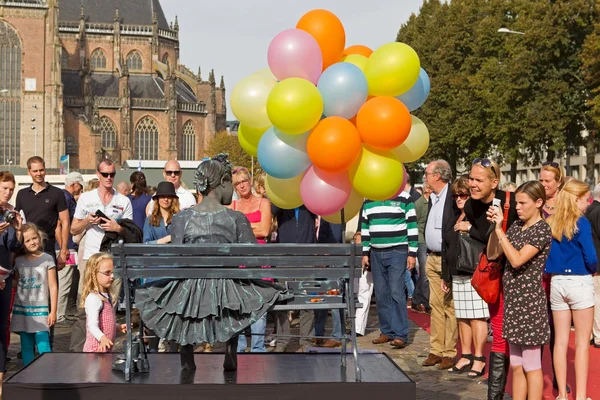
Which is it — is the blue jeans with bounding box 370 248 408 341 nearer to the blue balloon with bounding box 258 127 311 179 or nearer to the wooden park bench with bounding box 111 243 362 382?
the blue balloon with bounding box 258 127 311 179

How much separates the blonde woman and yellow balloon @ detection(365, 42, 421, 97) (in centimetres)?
160

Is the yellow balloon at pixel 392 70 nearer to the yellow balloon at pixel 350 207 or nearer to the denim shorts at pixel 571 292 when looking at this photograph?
the yellow balloon at pixel 350 207

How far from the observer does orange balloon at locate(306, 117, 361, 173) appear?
24.1 feet

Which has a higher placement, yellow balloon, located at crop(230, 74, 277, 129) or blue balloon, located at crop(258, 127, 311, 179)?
yellow balloon, located at crop(230, 74, 277, 129)

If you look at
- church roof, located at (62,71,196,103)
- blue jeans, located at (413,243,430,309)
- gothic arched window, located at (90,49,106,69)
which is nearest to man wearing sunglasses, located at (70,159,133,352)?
blue jeans, located at (413,243,430,309)

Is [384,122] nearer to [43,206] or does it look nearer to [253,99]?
[253,99]

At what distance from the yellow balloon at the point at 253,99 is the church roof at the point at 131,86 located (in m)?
91.1

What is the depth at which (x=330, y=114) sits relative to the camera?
7.62 metres

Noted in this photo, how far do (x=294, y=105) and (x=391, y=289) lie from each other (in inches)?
183

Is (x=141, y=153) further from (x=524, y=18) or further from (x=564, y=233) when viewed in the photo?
(x=564, y=233)

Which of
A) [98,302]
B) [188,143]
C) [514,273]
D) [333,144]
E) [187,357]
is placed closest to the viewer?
[187,357]

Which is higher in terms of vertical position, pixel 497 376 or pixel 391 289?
pixel 391 289

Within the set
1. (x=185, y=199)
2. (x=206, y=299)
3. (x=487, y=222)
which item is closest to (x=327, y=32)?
(x=487, y=222)

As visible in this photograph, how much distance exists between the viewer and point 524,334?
709 cm
